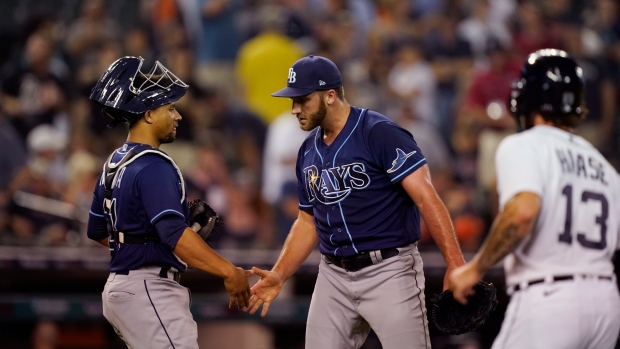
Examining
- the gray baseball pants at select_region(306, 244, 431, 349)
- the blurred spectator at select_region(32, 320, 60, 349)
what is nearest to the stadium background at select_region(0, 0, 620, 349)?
the blurred spectator at select_region(32, 320, 60, 349)

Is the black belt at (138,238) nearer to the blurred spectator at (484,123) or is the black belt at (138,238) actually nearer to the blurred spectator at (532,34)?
the blurred spectator at (484,123)

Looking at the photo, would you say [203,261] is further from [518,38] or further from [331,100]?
[518,38]

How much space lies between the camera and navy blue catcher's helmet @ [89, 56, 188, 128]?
4.52 meters

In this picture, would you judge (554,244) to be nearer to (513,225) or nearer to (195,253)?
(513,225)

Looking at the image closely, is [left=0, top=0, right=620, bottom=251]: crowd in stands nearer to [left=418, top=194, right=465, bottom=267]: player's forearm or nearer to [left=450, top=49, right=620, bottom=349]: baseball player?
[left=418, top=194, right=465, bottom=267]: player's forearm

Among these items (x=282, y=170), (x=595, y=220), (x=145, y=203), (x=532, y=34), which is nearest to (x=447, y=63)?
(x=532, y=34)

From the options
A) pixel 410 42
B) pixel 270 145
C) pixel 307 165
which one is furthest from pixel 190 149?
pixel 307 165

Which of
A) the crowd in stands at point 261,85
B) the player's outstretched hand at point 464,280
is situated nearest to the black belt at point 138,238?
the player's outstretched hand at point 464,280

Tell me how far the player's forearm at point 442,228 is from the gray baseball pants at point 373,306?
262 millimetres

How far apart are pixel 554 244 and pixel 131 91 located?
202 cm

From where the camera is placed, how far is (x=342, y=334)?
482 cm

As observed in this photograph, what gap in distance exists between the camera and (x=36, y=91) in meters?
10.2

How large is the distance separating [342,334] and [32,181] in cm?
475

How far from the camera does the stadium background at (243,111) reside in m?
7.81
